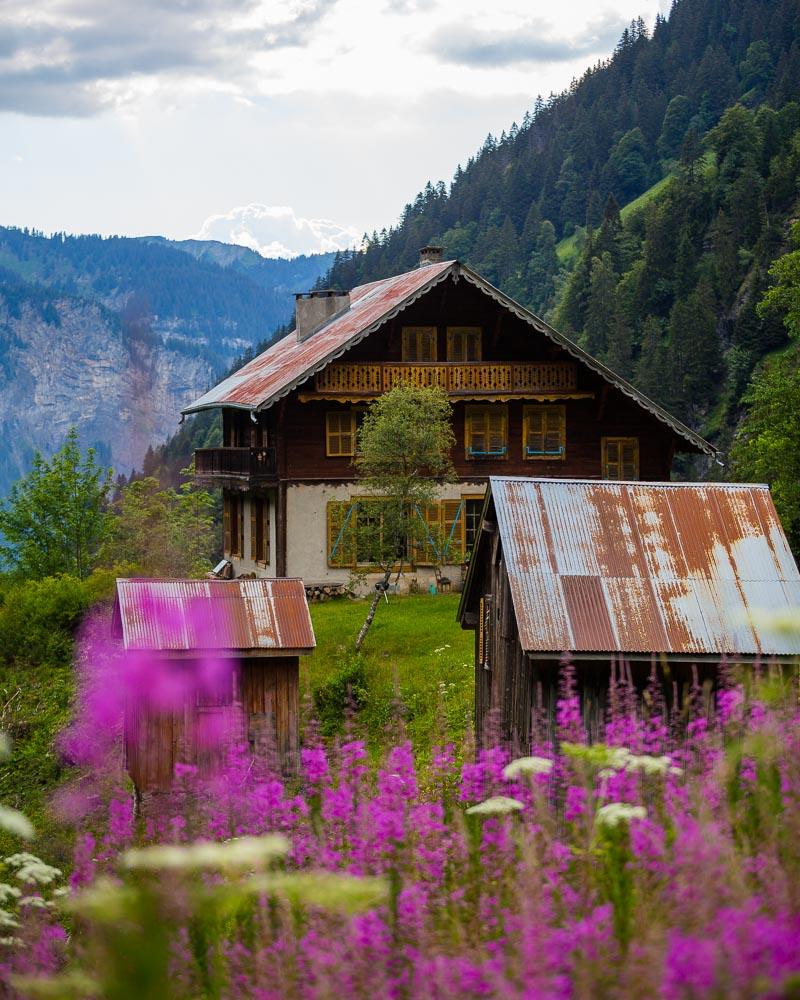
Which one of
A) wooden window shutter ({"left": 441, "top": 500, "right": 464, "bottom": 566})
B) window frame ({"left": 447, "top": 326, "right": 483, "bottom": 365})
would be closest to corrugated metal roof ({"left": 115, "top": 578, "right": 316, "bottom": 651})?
wooden window shutter ({"left": 441, "top": 500, "right": 464, "bottom": 566})

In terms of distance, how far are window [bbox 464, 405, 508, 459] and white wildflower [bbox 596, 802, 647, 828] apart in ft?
106

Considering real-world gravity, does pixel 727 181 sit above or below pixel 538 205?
below

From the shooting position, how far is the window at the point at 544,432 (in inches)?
1515

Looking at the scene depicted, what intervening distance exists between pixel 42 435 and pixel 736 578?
191m

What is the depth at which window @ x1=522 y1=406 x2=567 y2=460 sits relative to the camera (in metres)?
38.5

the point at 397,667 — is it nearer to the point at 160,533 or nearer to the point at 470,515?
the point at 470,515

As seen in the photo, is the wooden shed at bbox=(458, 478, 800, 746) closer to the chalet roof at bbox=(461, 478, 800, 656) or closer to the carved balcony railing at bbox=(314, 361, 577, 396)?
the chalet roof at bbox=(461, 478, 800, 656)

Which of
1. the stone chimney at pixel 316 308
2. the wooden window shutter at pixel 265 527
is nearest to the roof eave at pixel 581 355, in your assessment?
the stone chimney at pixel 316 308

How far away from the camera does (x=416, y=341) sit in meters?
37.8

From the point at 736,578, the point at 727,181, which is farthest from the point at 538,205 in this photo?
the point at 736,578

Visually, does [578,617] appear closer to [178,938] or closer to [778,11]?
[178,938]

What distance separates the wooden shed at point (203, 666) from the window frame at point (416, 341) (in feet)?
56.2

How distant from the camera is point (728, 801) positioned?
633cm

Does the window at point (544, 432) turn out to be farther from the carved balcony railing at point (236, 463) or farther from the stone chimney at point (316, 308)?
the stone chimney at point (316, 308)
